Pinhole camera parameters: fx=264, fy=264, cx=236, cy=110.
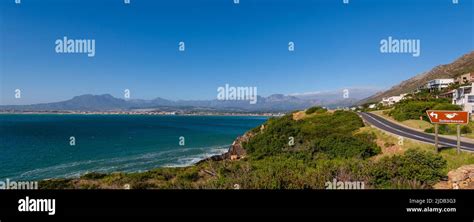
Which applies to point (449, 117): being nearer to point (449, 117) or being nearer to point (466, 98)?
point (449, 117)

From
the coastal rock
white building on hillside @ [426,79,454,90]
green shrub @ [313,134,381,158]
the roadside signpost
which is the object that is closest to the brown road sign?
the roadside signpost

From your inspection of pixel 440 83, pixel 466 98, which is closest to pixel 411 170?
pixel 466 98

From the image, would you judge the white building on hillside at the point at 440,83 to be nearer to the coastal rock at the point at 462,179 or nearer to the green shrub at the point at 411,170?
the coastal rock at the point at 462,179

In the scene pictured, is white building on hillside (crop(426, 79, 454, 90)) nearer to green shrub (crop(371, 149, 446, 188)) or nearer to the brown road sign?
the brown road sign
